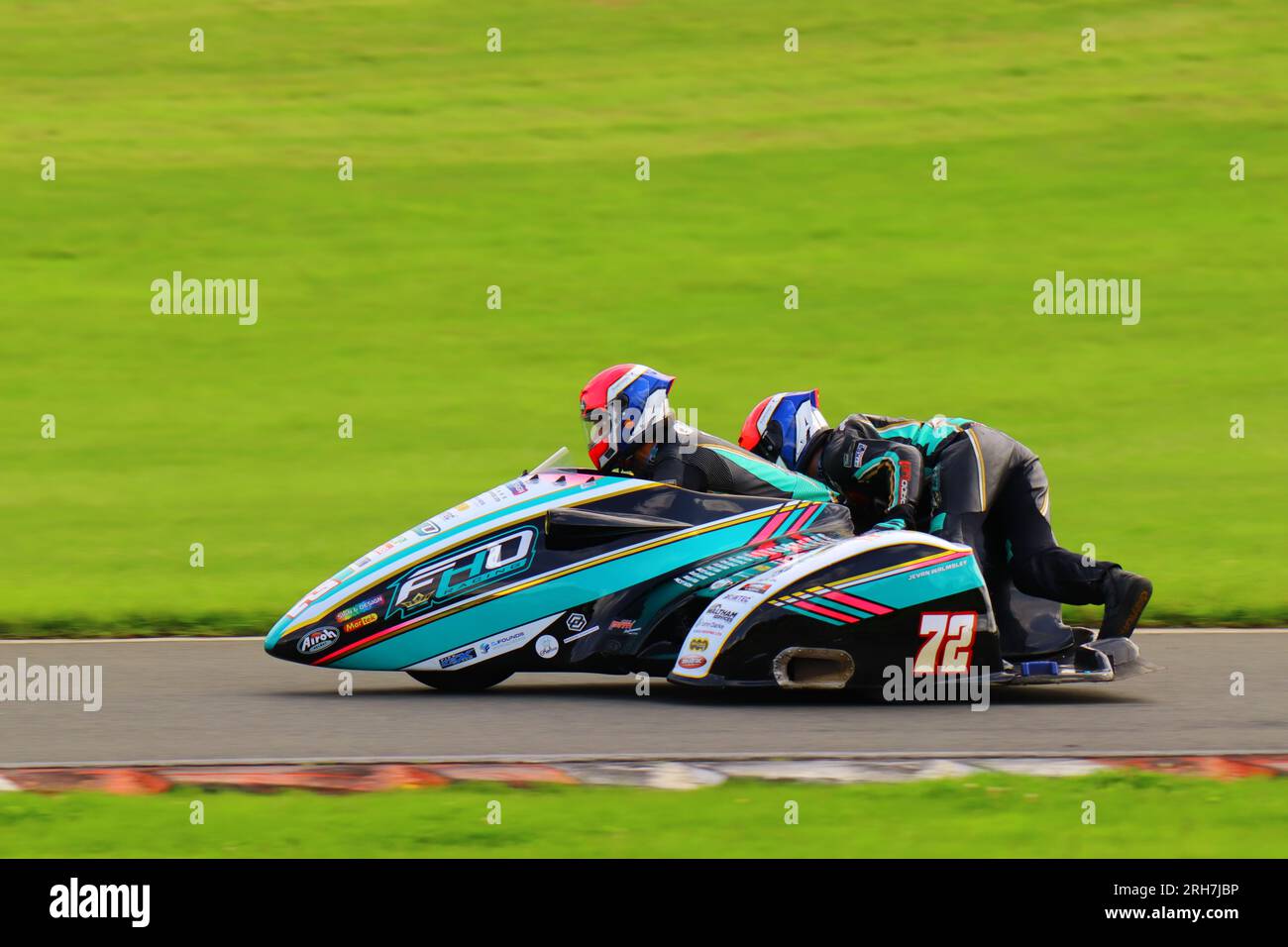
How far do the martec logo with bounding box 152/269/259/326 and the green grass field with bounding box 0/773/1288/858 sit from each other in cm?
1521

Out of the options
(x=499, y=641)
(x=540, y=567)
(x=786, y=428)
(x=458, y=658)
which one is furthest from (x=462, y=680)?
(x=786, y=428)

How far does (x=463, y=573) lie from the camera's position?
332 inches

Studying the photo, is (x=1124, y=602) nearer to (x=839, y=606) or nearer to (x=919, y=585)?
(x=919, y=585)

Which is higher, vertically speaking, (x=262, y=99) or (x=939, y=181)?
(x=262, y=99)

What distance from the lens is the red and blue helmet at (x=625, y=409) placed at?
8820 millimetres

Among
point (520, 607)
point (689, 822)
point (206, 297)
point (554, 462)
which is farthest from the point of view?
point (206, 297)

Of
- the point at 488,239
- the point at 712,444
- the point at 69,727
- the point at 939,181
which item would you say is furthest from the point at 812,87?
the point at 69,727

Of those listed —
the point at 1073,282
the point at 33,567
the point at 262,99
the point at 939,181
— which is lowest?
the point at 33,567

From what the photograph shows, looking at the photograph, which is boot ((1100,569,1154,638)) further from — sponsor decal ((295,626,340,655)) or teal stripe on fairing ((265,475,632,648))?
sponsor decal ((295,626,340,655))

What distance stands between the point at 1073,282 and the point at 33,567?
43.2 feet

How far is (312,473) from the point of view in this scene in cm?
1666

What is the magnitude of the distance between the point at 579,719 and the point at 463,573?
0.93 meters

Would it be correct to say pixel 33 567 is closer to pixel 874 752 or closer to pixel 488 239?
pixel 874 752

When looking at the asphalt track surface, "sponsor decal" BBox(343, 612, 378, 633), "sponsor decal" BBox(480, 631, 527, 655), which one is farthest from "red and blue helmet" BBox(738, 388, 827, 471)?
"sponsor decal" BBox(343, 612, 378, 633)
